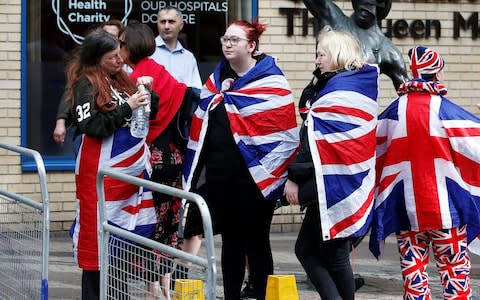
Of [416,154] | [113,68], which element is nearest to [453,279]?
[416,154]

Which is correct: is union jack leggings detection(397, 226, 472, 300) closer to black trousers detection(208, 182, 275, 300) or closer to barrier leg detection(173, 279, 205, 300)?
black trousers detection(208, 182, 275, 300)

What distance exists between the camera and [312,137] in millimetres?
6648

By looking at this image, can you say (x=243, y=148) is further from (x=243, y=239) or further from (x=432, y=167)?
(x=432, y=167)

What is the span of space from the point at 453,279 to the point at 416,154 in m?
0.77

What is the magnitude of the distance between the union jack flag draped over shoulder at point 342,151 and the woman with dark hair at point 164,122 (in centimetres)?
116

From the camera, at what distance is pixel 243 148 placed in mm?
6992

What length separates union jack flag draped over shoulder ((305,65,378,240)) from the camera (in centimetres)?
661

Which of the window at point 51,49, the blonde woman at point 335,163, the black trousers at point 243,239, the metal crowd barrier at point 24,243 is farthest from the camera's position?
the window at point 51,49

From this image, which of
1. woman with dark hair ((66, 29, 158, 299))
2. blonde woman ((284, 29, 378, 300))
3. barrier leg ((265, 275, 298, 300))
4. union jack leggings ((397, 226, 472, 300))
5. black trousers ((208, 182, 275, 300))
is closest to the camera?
barrier leg ((265, 275, 298, 300))

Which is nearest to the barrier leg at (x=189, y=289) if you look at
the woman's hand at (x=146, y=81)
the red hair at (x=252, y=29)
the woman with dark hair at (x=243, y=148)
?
the woman's hand at (x=146, y=81)

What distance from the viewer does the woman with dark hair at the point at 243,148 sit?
7.01m

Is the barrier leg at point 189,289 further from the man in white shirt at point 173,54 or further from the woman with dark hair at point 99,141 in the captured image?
the man in white shirt at point 173,54

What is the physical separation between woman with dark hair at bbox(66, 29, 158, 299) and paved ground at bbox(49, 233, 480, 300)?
1631 mm

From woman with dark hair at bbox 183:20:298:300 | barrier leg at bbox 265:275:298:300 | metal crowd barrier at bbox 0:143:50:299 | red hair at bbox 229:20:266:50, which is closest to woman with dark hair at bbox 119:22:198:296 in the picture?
woman with dark hair at bbox 183:20:298:300
